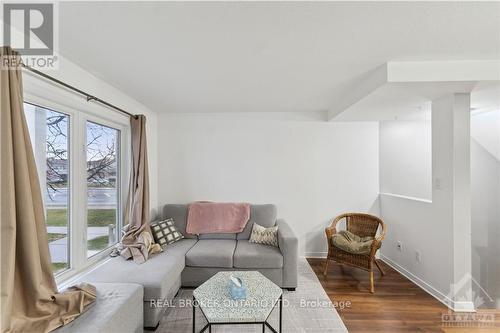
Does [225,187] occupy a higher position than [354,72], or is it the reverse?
[354,72]

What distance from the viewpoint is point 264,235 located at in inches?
118

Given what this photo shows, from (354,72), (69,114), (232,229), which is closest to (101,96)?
(69,114)

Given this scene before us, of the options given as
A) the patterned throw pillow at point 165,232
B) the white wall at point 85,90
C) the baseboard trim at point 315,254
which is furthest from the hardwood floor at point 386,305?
the white wall at point 85,90

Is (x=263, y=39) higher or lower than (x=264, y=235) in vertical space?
higher

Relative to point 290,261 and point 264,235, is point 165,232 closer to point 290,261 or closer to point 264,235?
point 264,235

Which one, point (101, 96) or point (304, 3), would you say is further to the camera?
point (101, 96)

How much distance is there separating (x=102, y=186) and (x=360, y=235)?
3458mm

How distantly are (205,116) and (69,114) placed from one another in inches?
73.9

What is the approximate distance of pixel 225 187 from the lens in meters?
3.61

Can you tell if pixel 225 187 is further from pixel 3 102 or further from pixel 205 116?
pixel 3 102

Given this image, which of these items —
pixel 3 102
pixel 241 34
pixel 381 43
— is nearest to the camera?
pixel 3 102

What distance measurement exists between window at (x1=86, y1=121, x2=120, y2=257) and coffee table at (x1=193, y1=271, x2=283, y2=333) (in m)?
1.46
